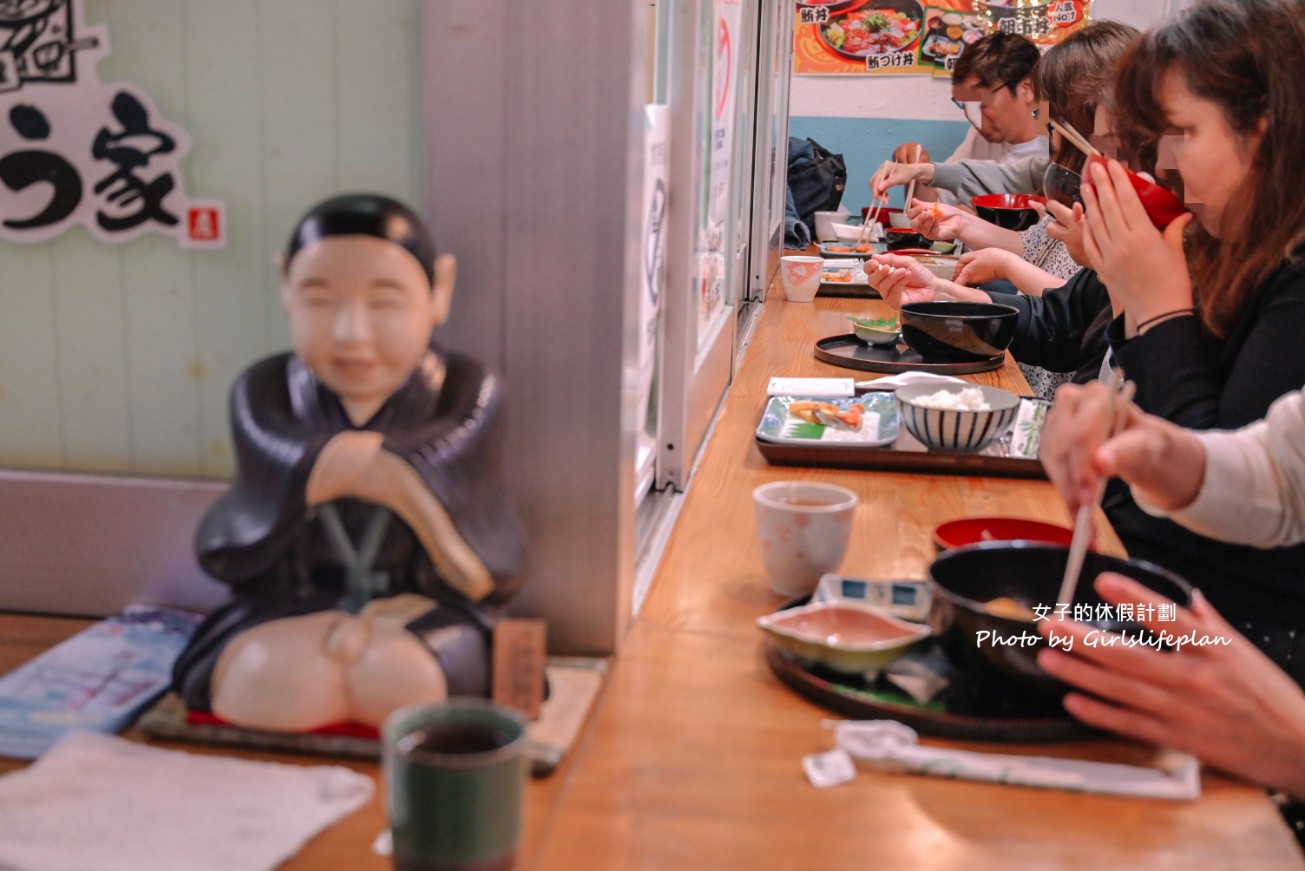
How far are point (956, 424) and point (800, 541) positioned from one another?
20.4 inches

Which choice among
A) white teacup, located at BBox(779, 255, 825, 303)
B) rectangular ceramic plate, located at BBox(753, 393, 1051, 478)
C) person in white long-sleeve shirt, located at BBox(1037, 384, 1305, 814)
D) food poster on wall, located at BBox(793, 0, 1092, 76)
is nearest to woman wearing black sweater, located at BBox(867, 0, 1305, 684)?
rectangular ceramic plate, located at BBox(753, 393, 1051, 478)

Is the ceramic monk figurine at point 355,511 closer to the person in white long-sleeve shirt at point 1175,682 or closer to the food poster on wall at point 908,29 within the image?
the person in white long-sleeve shirt at point 1175,682

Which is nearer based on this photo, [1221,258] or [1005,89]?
[1221,258]

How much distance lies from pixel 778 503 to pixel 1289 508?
0.51 meters

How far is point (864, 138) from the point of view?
18.8ft

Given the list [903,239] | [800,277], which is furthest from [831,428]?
[903,239]

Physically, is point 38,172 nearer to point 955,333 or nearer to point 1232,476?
point 1232,476

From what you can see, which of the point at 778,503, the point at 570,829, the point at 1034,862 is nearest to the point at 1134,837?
the point at 1034,862

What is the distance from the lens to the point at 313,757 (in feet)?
2.66

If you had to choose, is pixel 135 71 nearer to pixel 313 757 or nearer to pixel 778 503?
pixel 313 757

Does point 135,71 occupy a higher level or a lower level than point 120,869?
higher

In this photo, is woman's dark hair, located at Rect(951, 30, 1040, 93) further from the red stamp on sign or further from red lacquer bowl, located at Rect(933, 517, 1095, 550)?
→ the red stamp on sign

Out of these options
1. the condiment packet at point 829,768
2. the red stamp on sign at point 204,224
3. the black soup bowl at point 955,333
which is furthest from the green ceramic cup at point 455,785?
the black soup bowl at point 955,333

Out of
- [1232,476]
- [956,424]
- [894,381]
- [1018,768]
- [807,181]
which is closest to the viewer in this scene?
[1018,768]
